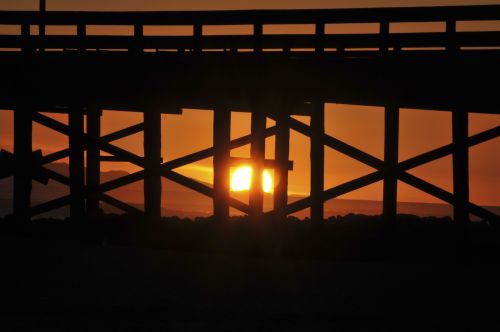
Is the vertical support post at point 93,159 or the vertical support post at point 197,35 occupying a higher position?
the vertical support post at point 197,35

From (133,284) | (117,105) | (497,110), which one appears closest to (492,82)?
(497,110)

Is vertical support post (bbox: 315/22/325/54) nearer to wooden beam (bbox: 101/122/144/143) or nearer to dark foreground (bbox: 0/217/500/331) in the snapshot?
dark foreground (bbox: 0/217/500/331)

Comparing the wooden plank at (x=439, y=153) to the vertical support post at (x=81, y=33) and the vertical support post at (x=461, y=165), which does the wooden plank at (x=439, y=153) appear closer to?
the vertical support post at (x=461, y=165)

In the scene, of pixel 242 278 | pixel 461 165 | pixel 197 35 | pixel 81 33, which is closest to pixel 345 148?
pixel 461 165

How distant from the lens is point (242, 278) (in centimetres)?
1147

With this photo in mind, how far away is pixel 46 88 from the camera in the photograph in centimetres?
1409

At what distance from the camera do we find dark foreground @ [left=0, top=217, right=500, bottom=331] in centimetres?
974

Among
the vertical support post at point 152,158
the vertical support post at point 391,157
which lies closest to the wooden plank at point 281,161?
the vertical support post at point 391,157

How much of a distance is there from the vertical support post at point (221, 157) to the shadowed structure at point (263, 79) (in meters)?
0.02

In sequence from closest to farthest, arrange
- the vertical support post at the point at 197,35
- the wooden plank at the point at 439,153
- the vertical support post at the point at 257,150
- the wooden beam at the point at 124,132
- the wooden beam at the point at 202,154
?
the vertical support post at the point at 197,35, the vertical support post at the point at 257,150, the wooden plank at the point at 439,153, the wooden beam at the point at 202,154, the wooden beam at the point at 124,132

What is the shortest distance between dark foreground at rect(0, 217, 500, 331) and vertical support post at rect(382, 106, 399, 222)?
0.92 ft

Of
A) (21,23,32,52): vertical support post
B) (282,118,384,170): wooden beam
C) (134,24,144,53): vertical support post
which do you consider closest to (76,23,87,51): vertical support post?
(21,23,32,52): vertical support post

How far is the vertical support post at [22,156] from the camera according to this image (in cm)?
1434

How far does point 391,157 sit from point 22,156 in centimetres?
558
